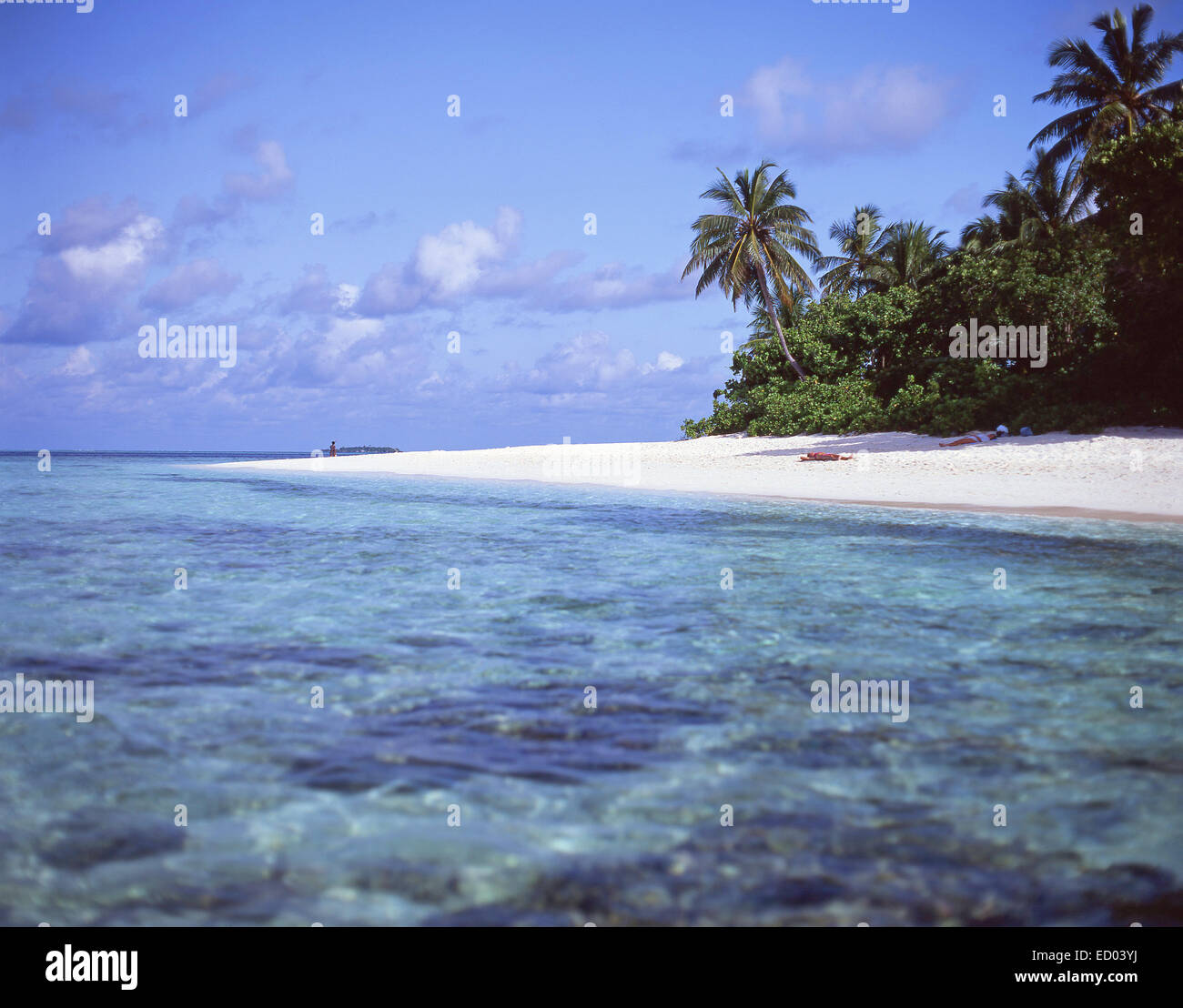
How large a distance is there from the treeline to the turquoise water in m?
16.5

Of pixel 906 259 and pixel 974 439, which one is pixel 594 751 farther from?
pixel 906 259

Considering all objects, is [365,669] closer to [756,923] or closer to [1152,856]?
[756,923]

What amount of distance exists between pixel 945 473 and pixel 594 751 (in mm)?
18698

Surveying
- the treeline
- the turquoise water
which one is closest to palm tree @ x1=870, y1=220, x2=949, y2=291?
the treeline

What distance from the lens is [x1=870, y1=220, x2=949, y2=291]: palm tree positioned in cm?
4291

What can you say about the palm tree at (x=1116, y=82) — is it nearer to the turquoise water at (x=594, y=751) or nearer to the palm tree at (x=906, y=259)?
the palm tree at (x=906, y=259)

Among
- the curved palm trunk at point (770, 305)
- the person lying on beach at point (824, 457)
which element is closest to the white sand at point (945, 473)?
the person lying on beach at point (824, 457)

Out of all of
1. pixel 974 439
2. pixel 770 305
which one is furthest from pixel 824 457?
pixel 770 305

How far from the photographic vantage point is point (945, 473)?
68.4 feet

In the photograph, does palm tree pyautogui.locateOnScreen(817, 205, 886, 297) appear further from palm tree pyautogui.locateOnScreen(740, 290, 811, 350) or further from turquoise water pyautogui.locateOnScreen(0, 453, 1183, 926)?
turquoise water pyautogui.locateOnScreen(0, 453, 1183, 926)

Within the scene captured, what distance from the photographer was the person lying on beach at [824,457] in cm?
2525

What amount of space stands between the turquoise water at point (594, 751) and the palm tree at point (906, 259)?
120ft

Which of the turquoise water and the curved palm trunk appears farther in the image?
the curved palm trunk
